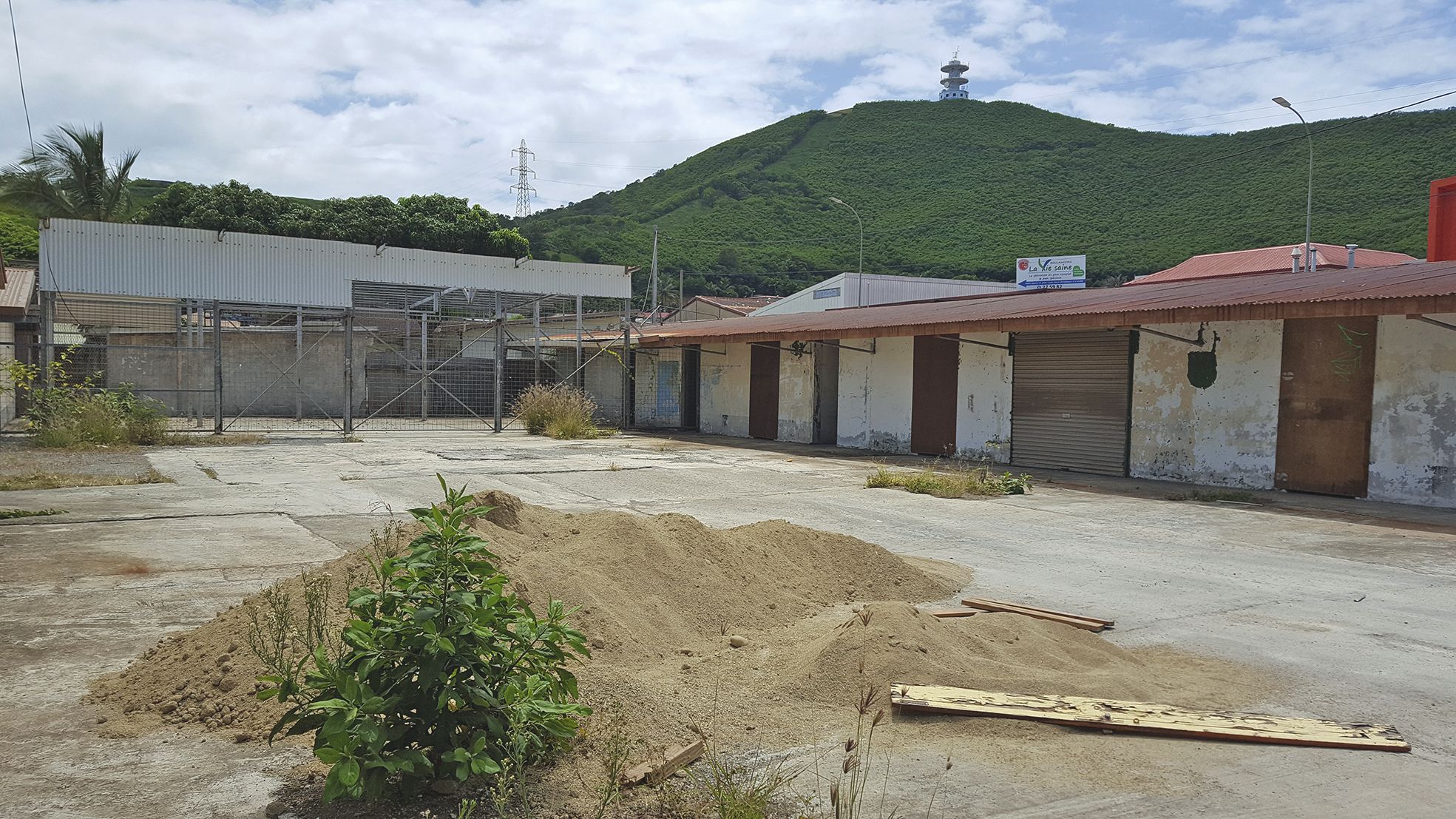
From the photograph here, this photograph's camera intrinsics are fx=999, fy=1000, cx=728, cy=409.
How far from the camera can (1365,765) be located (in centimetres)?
394

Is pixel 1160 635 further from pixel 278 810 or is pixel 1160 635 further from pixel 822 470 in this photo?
pixel 822 470

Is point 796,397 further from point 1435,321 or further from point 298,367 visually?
point 298,367

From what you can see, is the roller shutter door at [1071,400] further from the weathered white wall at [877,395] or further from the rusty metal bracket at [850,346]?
the rusty metal bracket at [850,346]

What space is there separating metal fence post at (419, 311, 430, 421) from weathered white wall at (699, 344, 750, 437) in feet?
24.6

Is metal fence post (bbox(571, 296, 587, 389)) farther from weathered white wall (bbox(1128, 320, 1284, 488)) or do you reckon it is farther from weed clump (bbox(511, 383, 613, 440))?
weathered white wall (bbox(1128, 320, 1284, 488))

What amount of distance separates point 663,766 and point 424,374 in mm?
23421

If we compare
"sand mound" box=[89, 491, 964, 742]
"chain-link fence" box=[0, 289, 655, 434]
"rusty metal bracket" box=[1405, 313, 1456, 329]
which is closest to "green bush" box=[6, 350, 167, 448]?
"chain-link fence" box=[0, 289, 655, 434]

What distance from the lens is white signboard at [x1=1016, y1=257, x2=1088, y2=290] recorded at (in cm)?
4525

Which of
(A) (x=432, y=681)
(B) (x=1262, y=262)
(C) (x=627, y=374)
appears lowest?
(A) (x=432, y=681)

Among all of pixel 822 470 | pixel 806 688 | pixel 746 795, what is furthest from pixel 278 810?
pixel 822 470

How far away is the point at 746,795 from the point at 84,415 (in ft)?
62.4

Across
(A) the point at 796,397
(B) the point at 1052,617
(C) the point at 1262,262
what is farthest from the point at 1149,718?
(C) the point at 1262,262

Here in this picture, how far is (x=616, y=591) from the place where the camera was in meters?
5.82

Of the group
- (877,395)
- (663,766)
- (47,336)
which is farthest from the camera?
(877,395)
